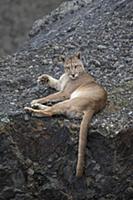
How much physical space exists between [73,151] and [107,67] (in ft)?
7.39

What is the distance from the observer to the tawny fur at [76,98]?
866 centimetres

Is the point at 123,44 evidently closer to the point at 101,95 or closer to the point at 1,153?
the point at 101,95

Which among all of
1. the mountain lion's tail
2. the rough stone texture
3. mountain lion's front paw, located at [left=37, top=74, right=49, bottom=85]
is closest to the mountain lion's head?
mountain lion's front paw, located at [left=37, top=74, right=49, bottom=85]

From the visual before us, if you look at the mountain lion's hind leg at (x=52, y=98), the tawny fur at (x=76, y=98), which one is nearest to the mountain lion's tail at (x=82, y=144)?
the tawny fur at (x=76, y=98)

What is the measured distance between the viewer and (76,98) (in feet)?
29.7

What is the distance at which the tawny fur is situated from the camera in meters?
8.66

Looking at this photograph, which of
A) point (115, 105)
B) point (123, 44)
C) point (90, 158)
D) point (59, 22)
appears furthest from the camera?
point (59, 22)

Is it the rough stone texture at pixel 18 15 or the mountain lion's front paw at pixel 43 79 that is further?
the rough stone texture at pixel 18 15

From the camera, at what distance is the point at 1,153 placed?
880cm

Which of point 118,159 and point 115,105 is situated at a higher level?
point 115,105

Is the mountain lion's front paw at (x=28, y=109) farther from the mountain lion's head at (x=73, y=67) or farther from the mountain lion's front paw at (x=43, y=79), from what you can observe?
the mountain lion's front paw at (x=43, y=79)

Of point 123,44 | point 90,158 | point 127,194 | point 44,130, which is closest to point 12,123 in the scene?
point 44,130

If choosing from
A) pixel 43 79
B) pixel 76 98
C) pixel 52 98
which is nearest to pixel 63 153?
pixel 76 98

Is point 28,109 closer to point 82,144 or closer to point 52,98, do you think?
point 52,98
